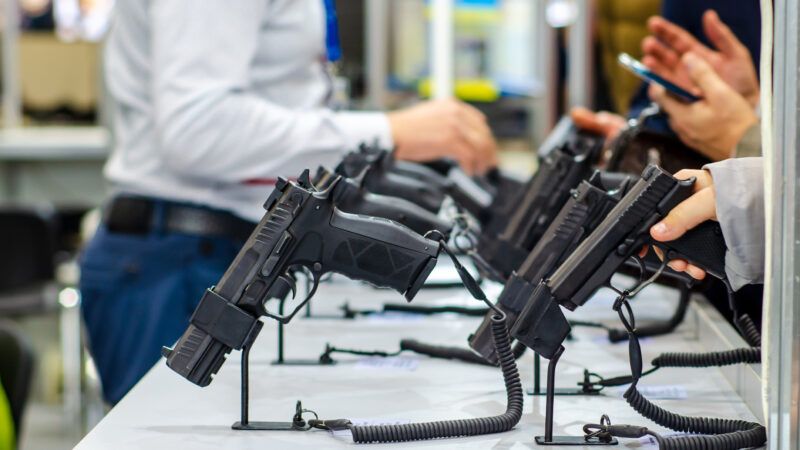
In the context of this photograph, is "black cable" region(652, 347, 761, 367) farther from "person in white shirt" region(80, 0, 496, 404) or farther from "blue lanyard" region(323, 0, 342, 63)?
"blue lanyard" region(323, 0, 342, 63)

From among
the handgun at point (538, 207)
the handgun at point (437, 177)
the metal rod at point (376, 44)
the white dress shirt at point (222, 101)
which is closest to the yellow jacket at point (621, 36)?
the metal rod at point (376, 44)

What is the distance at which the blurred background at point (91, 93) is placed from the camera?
491 cm

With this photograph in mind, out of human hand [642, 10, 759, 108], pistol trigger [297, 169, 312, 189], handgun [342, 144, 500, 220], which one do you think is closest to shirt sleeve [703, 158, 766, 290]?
pistol trigger [297, 169, 312, 189]

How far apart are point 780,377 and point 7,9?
6544 millimetres

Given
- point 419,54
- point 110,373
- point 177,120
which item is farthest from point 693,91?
point 419,54

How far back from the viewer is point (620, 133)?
2055 millimetres

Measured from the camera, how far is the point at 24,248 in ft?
16.1

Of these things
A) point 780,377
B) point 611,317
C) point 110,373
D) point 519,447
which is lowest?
point 110,373

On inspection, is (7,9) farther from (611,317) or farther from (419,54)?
(611,317)

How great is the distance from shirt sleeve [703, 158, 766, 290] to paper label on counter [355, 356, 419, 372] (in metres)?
0.55

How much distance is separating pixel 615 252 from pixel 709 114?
0.82 meters

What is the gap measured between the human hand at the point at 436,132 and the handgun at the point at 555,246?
2.56 ft

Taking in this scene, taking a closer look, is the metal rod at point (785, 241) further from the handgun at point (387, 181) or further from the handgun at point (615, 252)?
the handgun at point (387, 181)

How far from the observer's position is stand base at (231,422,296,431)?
50.1 inches
